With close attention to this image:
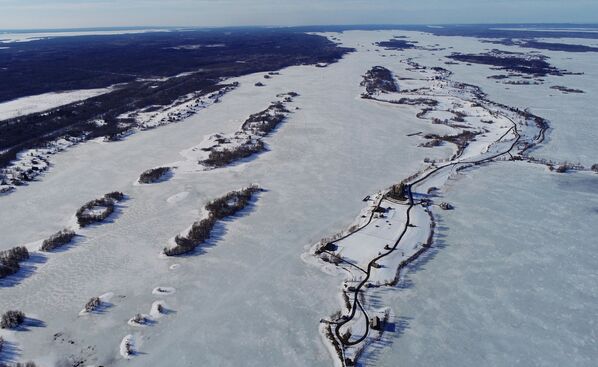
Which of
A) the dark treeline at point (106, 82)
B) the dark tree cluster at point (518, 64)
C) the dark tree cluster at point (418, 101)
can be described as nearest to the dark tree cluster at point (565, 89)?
the dark tree cluster at point (518, 64)

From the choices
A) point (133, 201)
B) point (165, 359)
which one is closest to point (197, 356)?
point (165, 359)

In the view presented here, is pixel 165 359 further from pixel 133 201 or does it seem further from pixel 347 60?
pixel 347 60

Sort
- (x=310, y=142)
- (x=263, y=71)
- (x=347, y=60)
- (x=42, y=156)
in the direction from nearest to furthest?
(x=42, y=156) < (x=310, y=142) < (x=263, y=71) < (x=347, y=60)

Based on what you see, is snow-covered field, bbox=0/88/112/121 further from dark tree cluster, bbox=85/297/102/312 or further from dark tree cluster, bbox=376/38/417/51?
dark tree cluster, bbox=376/38/417/51

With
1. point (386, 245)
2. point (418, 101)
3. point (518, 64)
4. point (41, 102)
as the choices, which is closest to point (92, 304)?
point (386, 245)

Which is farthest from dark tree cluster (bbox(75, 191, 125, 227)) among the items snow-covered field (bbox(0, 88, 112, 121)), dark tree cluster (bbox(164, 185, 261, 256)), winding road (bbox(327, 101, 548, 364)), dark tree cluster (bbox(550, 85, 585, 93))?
dark tree cluster (bbox(550, 85, 585, 93))

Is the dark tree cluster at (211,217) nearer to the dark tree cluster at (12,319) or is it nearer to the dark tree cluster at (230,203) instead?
the dark tree cluster at (230,203)
